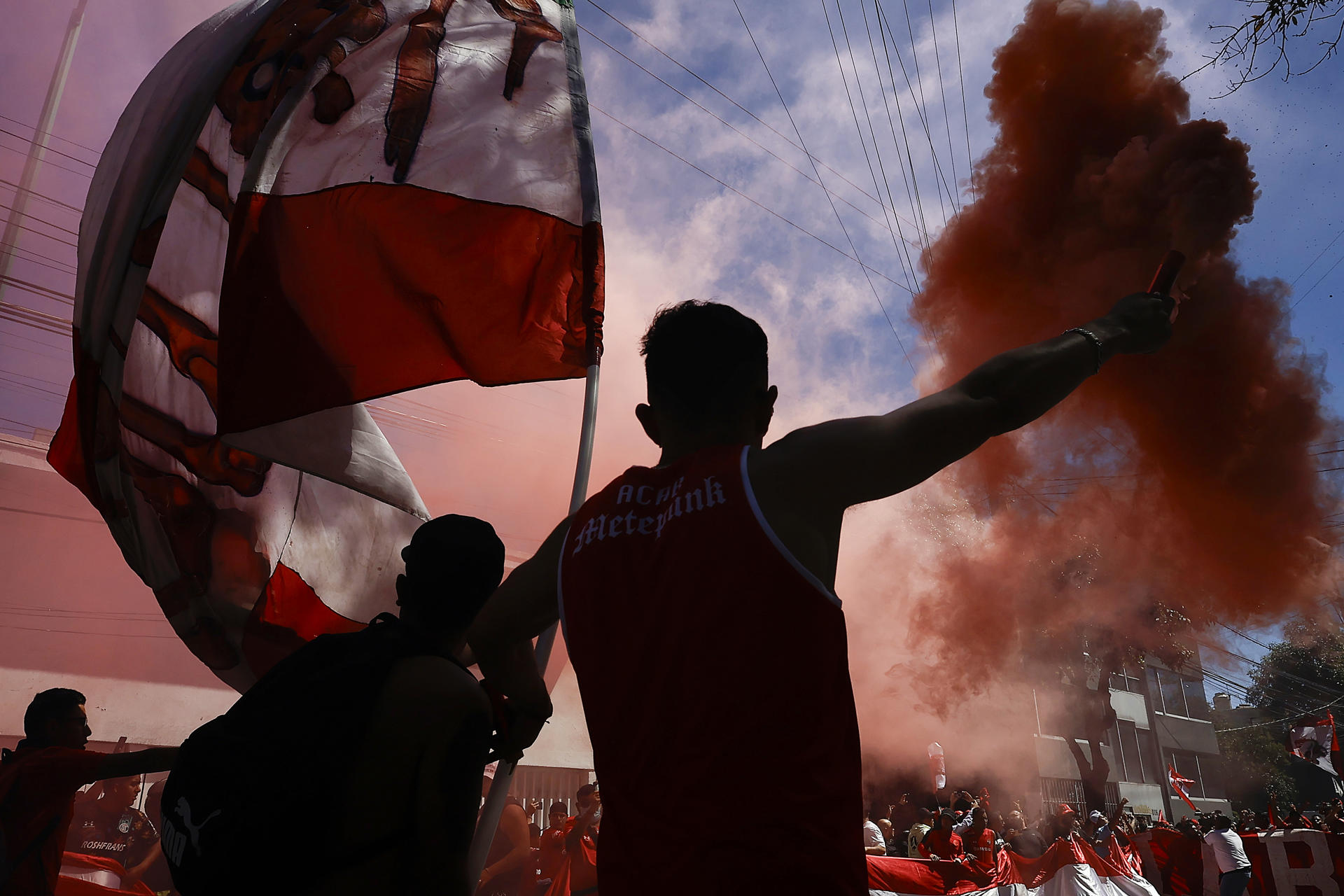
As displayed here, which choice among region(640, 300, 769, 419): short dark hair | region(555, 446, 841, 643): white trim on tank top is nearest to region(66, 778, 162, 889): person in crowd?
region(640, 300, 769, 419): short dark hair

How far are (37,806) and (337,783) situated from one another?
117 inches

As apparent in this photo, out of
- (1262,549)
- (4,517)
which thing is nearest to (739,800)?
(1262,549)

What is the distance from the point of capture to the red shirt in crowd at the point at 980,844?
9492mm

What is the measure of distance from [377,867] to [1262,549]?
26.9 ft

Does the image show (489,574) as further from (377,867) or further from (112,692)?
(112,692)

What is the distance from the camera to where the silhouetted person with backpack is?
134cm

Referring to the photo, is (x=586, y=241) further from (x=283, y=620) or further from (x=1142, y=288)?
(x=1142, y=288)

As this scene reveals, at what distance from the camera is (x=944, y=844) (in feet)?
29.6

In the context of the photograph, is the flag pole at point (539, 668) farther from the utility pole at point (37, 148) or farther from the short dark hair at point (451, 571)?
the utility pole at point (37, 148)

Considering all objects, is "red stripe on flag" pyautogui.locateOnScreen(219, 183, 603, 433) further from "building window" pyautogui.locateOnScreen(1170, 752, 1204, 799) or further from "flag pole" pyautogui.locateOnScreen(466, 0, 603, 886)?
"building window" pyautogui.locateOnScreen(1170, 752, 1204, 799)

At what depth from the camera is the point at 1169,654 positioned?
27250 mm

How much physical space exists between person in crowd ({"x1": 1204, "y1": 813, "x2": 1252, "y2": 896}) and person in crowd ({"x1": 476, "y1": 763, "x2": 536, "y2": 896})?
8844mm

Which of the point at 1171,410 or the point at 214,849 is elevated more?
the point at 1171,410

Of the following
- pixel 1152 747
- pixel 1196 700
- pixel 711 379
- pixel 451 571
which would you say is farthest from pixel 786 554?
pixel 1196 700
